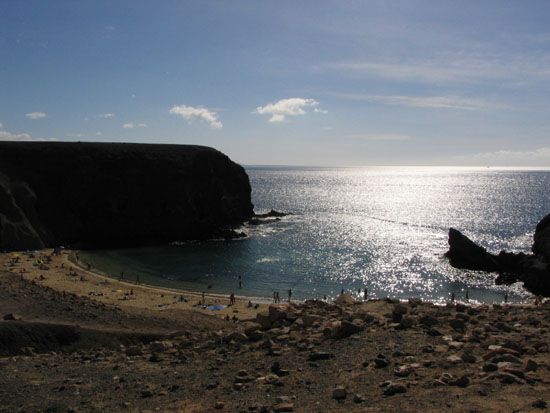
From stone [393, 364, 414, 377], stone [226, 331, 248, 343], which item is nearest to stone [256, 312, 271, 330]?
stone [226, 331, 248, 343]

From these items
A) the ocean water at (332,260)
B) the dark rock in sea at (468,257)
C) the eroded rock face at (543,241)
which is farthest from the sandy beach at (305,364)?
the dark rock in sea at (468,257)

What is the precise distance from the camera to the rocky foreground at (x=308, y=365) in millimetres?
12039

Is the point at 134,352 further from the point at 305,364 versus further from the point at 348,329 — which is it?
the point at 348,329

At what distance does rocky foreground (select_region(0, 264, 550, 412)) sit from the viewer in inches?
474

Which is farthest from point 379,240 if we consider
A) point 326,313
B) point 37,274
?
point 326,313

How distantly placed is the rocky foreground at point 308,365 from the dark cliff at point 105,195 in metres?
55.9

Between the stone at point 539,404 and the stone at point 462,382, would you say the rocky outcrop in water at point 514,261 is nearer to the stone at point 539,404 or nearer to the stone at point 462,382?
the stone at point 462,382

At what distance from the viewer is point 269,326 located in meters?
20.2

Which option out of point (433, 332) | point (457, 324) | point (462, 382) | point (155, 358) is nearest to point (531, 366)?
point (462, 382)

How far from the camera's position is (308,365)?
15.0 m

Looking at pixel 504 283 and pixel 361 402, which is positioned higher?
pixel 361 402

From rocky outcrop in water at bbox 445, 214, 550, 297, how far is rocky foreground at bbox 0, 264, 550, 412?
35.1 metres

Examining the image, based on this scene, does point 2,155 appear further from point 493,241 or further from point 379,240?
point 493,241

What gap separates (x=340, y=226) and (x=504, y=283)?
5391cm
